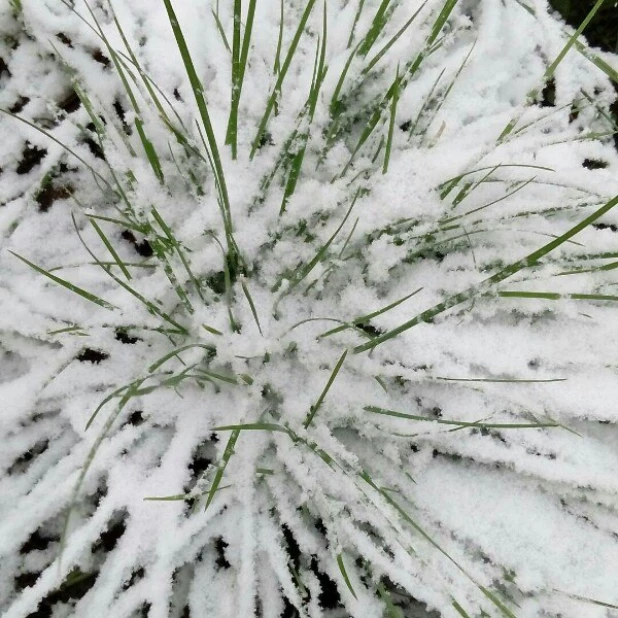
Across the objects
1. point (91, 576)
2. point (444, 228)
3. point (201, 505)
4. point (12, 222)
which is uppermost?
point (444, 228)

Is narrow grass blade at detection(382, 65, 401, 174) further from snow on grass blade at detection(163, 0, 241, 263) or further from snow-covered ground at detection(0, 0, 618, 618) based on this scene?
snow on grass blade at detection(163, 0, 241, 263)

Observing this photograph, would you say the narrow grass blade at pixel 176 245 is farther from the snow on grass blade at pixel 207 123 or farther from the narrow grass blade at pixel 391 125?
the narrow grass blade at pixel 391 125

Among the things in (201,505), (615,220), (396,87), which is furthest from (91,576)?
(615,220)

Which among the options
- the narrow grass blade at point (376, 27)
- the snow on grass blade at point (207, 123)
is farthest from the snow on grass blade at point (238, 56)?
the narrow grass blade at point (376, 27)

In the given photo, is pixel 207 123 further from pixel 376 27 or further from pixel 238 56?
pixel 376 27

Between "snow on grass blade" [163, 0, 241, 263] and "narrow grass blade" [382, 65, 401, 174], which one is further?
"narrow grass blade" [382, 65, 401, 174]

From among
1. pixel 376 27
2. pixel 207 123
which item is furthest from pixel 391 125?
pixel 207 123

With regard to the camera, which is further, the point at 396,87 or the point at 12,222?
the point at 12,222

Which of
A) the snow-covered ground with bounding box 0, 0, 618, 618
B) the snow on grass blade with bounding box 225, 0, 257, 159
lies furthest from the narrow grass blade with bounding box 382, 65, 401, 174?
the snow on grass blade with bounding box 225, 0, 257, 159

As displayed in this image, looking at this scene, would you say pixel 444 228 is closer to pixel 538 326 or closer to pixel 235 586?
pixel 538 326
